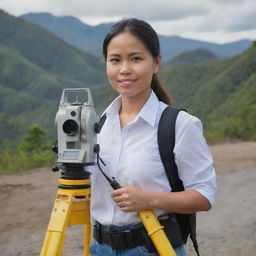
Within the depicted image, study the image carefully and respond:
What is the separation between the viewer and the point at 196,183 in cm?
154

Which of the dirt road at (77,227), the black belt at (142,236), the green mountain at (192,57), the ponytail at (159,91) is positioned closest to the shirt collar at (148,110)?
the ponytail at (159,91)

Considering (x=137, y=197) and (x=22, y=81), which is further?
(x=22, y=81)

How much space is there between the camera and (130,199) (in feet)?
4.80

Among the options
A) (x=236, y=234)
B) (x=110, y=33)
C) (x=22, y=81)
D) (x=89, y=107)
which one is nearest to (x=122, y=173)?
(x=89, y=107)

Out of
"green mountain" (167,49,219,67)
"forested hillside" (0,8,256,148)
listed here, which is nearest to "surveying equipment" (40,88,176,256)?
"forested hillside" (0,8,256,148)

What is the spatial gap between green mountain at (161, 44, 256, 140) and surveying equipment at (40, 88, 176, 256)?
26.6 m

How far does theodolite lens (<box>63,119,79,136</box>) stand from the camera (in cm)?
150

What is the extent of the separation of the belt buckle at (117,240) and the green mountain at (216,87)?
26.5 meters

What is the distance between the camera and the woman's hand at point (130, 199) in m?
1.46

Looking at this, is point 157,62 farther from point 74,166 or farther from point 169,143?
point 74,166

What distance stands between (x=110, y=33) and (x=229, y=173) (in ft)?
16.3

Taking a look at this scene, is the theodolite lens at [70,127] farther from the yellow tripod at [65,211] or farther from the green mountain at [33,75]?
the green mountain at [33,75]

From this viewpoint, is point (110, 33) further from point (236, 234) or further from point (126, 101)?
point (236, 234)

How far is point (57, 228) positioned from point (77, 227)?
2.83 meters
